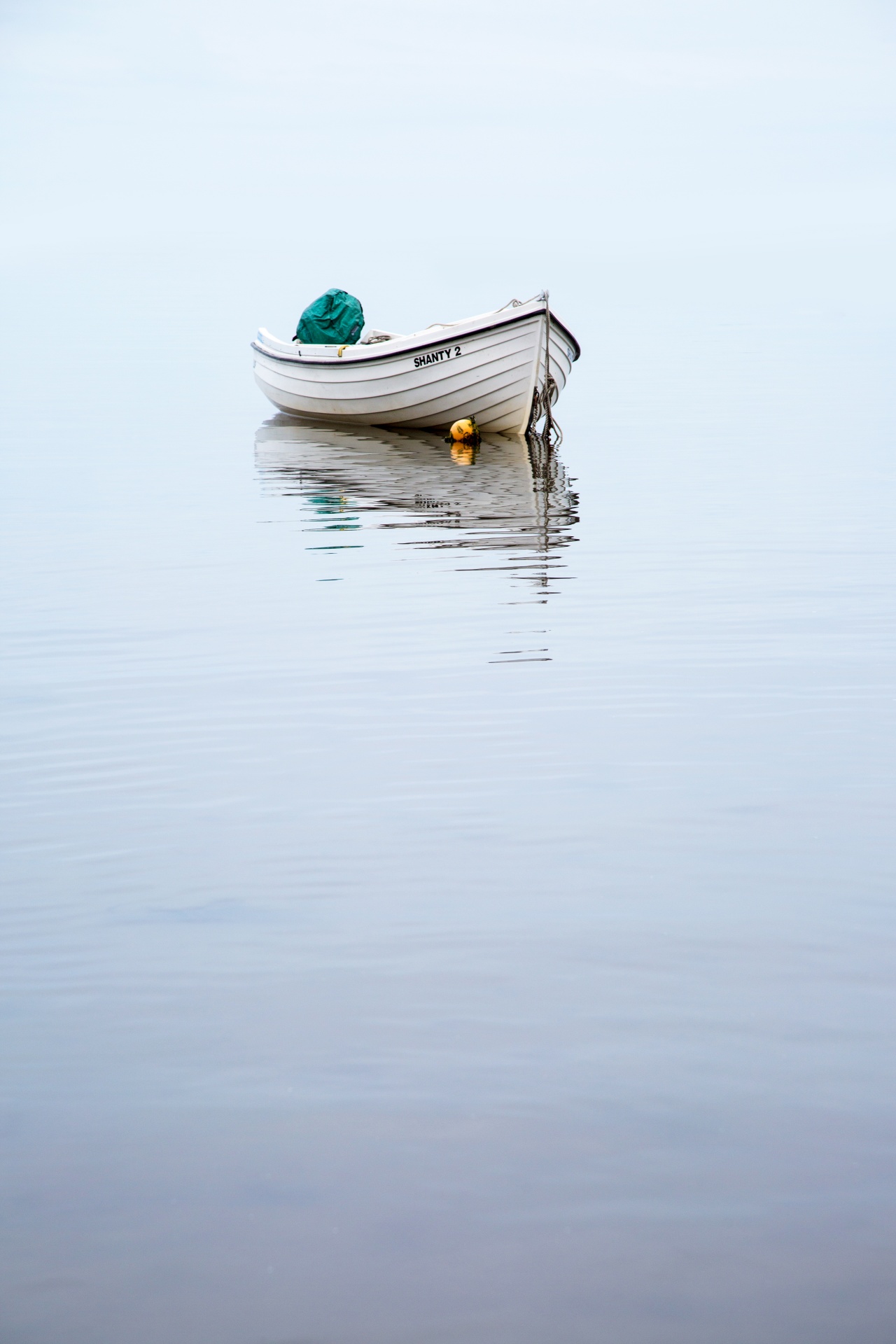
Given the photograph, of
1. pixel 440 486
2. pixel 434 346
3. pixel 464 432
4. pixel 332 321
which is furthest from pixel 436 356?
pixel 440 486

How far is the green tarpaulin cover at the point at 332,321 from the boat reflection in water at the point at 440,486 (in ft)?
6.01

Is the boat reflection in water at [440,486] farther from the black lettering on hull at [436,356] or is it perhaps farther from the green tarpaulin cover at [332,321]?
the green tarpaulin cover at [332,321]

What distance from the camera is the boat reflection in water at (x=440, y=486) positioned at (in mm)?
16219

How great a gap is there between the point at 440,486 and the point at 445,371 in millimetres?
4402

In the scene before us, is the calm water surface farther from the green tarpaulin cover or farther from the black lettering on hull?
the green tarpaulin cover

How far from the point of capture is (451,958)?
5.57 meters

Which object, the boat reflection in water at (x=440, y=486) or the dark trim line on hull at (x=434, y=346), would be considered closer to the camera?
the boat reflection in water at (x=440, y=486)

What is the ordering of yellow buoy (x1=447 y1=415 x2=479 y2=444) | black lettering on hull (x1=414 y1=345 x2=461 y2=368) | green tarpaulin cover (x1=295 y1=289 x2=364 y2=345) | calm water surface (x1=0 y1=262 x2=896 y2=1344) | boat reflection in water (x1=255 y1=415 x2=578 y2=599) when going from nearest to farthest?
calm water surface (x1=0 y1=262 x2=896 y2=1344) → boat reflection in water (x1=255 y1=415 x2=578 y2=599) → black lettering on hull (x1=414 y1=345 x2=461 y2=368) → yellow buoy (x1=447 y1=415 x2=479 y2=444) → green tarpaulin cover (x1=295 y1=289 x2=364 y2=345)

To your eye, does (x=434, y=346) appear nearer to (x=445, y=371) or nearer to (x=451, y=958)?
(x=445, y=371)

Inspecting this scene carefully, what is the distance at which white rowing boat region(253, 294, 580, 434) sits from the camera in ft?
76.8

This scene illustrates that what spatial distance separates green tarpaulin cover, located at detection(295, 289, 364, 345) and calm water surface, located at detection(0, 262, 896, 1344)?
14195 mm

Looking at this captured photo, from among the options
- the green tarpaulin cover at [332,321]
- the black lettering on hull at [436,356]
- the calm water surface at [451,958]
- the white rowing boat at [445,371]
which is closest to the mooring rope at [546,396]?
the white rowing boat at [445,371]

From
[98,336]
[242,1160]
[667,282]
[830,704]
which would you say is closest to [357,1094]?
[242,1160]

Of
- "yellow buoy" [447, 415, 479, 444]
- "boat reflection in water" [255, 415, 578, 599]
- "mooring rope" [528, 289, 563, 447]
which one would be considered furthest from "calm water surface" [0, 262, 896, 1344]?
"yellow buoy" [447, 415, 479, 444]
